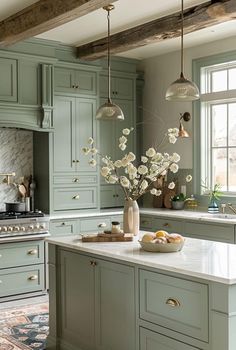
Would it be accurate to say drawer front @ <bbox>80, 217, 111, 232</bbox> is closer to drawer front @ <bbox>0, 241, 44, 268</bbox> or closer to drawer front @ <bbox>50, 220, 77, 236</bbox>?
drawer front @ <bbox>50, 220, 77, 236</bbox>

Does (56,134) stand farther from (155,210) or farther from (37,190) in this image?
(155,210)

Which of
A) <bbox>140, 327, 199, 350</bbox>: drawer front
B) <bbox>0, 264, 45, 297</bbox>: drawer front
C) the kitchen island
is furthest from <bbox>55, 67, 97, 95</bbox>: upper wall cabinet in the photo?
<bbox>140, 327, 199, 350</bbox>: drawer front

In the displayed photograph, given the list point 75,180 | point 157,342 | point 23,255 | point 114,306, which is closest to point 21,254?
point 23,255

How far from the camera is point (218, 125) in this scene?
20.5 ft

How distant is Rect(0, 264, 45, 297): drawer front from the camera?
17.6 ft

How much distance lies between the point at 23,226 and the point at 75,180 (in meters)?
1.01

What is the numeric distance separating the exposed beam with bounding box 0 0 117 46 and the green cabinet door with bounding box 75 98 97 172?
129 cm

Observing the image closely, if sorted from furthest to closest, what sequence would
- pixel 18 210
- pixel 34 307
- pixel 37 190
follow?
1. pixel 37 190
2. pixel 18 210
3. pixel 34 307

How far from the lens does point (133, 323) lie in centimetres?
316

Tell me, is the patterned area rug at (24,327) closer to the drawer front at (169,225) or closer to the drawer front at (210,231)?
the drawer front at (169,225)

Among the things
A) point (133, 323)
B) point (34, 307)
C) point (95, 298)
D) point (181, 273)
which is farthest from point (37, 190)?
point (181, 273)

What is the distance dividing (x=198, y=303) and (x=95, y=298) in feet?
3.31

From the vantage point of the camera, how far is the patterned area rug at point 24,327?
13.5 ft

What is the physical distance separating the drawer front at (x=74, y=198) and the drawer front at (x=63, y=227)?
277 mm
